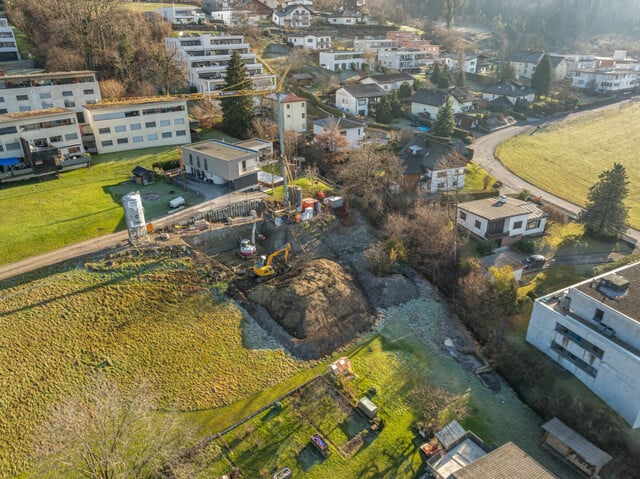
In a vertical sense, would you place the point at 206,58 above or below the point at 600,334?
above

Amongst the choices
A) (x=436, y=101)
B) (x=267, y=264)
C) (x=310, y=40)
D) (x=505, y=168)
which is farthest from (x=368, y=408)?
(x=310, y=40)

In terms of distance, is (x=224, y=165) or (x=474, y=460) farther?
(x=224, y=165)

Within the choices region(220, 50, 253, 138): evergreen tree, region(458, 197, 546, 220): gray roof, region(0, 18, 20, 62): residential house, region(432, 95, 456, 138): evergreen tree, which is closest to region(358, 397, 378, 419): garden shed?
region(458, 197, 546, 220): gray roof

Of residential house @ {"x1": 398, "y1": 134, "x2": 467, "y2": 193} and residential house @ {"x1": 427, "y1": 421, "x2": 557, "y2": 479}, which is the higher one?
residential house @ {"x1": 398, "y1": 134, "x2": 467, "y2": 193}

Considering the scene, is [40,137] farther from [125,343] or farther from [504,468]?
[504,468]

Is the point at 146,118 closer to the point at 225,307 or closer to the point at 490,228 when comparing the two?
the point at 225,307

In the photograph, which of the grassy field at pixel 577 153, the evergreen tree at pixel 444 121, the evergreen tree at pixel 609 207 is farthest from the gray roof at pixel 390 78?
the evergreen tree at pixel 609 207

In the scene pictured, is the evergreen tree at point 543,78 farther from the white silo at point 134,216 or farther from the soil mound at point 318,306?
the white silo at point 134,216

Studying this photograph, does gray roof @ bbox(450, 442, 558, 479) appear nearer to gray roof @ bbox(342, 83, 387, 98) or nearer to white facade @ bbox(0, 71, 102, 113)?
white facade @ bbox(0, 71, 102, 113)
